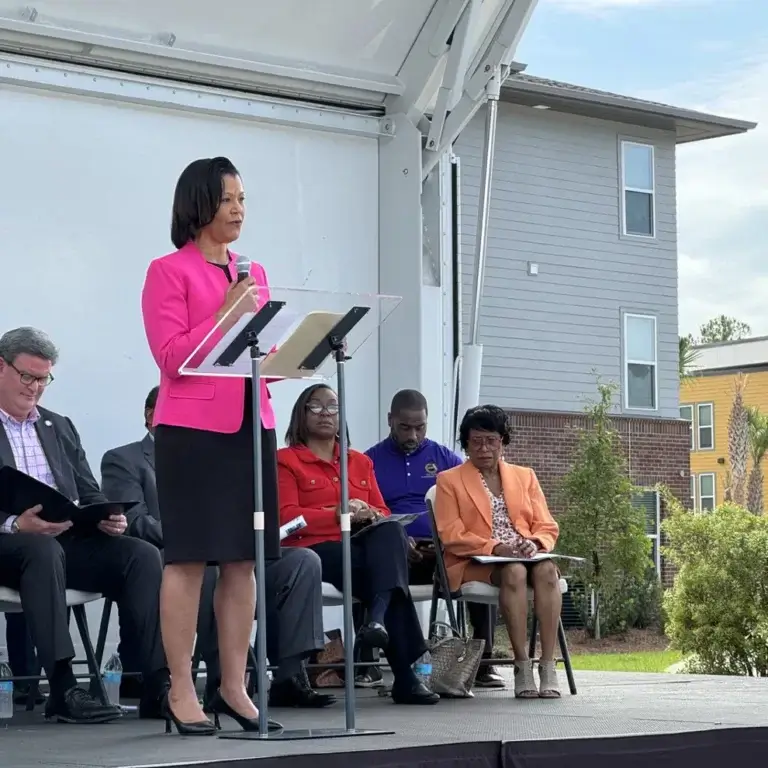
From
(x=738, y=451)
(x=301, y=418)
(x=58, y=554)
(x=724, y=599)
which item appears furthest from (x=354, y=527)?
(x=738, y=451)

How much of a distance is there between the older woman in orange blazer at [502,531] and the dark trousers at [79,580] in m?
1.25

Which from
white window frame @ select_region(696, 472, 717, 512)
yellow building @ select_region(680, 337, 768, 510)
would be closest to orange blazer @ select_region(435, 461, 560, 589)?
yellow building @ select_region(680, 337, 768, 510)

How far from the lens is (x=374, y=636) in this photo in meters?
5.06

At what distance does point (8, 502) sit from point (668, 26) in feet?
57.9

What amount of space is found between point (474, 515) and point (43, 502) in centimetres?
178

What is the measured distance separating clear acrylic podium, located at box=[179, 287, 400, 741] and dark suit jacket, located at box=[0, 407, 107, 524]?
1461 millimetres

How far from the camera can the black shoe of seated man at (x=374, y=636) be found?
199 inches

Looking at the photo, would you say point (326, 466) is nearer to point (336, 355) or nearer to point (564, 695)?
point (564, 695)

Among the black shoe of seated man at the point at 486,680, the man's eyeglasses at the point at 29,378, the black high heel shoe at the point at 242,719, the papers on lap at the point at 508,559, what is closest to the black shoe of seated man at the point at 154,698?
the black high heel shoe at the point at 242,719

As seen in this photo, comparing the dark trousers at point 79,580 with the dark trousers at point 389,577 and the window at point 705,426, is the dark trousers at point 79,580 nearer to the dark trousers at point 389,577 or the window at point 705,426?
the dark trousers at point 389,577

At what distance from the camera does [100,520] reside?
16.4 ft

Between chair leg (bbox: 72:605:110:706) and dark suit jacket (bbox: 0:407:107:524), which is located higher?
dark suit jacket (bbox: 0:407:107:524)

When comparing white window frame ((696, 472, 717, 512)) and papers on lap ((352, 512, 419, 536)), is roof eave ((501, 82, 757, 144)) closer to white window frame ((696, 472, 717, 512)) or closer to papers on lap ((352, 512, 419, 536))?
white window frame ((696, 472, 717, 512))

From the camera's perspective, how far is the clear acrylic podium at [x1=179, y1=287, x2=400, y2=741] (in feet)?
12.0
